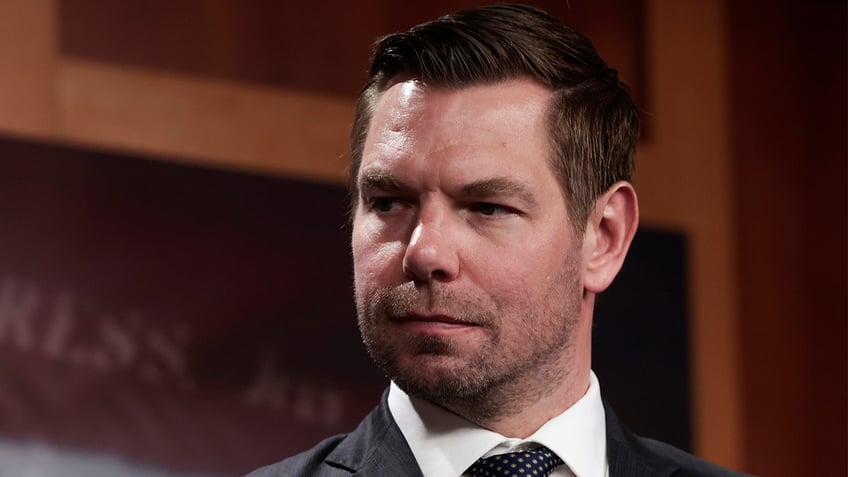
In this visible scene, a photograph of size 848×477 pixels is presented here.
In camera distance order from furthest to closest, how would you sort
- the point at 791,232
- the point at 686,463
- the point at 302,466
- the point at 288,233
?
the point at 791,232 < the point at 288,233 < the point at 686,463 < the point at 302,466

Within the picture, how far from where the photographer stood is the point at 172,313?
8.61 feet

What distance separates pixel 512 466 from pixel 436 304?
20 cm

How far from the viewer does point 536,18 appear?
1.63 metres

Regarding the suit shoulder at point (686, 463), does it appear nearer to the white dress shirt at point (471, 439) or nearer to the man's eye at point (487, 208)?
the white dress shirt at point (471, 439)

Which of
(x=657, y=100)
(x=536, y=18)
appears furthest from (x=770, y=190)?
(x=536, y=18)

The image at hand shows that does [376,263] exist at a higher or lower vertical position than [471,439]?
higher

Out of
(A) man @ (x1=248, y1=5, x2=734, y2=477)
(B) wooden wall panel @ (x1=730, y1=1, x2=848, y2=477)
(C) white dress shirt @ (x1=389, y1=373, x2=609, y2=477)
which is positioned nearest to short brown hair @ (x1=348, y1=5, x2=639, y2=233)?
(A) man @ (x1=248, y1=5, x2=734, y2=477)

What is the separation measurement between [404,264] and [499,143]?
17 cm

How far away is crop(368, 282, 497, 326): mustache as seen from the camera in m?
1.44

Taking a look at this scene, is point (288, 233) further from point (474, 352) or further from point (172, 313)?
point (474, 352)

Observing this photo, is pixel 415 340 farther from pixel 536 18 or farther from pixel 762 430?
pixel 762 430

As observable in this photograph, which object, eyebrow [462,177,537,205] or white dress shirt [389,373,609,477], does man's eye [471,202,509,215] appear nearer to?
eyebrow [462,177,537,205]

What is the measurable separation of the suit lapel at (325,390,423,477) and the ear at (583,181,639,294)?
27 centimetres

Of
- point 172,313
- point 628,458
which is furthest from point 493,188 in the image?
point 172,313
